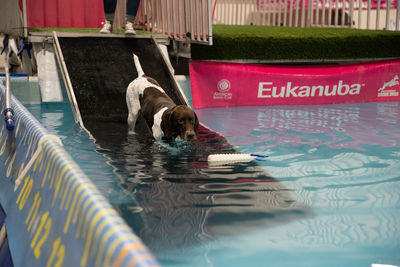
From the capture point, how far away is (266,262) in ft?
8.45

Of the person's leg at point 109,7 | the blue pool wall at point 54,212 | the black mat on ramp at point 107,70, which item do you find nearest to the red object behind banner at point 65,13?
the person's leg at point 109,7

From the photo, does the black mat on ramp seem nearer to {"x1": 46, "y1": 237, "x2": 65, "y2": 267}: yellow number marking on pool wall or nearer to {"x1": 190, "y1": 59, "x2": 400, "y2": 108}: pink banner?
{"x1": 190, "y1": 59, "x2": 400, "y2": 108}: pink banner

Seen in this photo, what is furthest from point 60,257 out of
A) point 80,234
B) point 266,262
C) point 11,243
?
point 266,262

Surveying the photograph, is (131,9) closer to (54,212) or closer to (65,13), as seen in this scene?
(65,13)

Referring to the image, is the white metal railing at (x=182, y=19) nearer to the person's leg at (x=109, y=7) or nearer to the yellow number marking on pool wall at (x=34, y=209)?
the person's leg at (x=109, y=7)

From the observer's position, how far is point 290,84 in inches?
337

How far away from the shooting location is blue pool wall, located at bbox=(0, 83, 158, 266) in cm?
121

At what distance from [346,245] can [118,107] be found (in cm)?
449

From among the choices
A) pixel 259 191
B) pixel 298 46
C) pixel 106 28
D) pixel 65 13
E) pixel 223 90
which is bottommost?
pixel 259 191

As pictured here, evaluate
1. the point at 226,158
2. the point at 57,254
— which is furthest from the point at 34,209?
the point at 226,158

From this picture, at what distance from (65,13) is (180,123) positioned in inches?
235

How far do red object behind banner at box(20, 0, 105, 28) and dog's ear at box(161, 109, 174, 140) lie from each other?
547cm

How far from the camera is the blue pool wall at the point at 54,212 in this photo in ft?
3.96

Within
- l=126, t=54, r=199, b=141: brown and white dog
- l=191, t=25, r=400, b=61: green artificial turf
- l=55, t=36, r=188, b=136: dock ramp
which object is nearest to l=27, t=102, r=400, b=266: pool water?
l=126, t=54, r=199, b=141: brown and white dog
